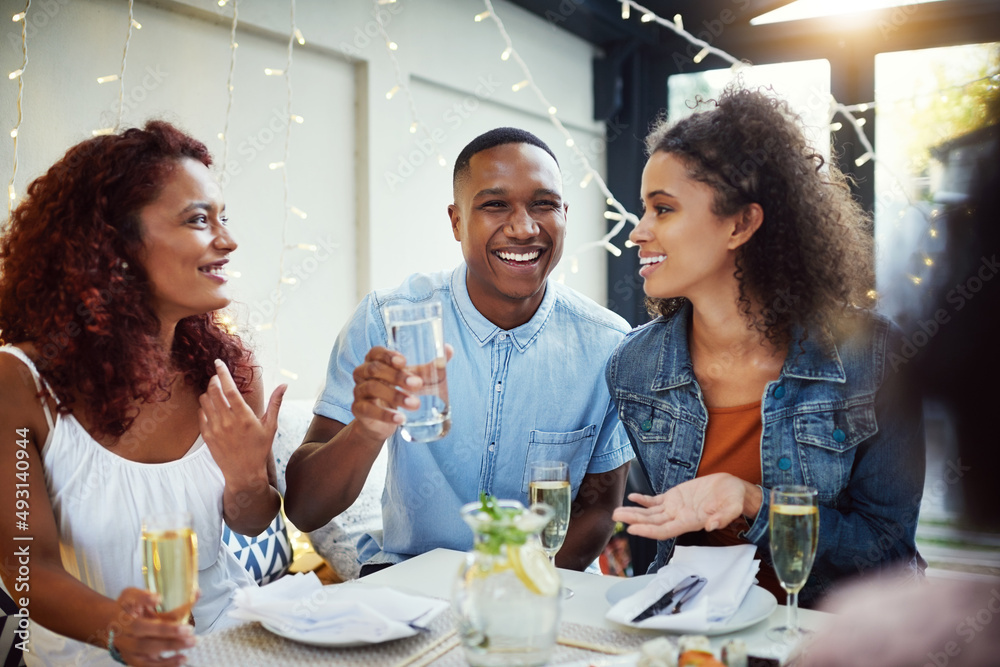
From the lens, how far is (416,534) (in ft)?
6.99

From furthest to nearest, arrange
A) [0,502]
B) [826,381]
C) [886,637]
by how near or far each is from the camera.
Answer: [826,381] → [0,502] → [886,637]

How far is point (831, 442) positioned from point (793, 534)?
23.5 inches

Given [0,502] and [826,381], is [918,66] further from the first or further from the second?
[0,502]

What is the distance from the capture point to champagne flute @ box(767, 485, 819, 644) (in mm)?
1236

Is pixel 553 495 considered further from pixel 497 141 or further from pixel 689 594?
pixel 497 141

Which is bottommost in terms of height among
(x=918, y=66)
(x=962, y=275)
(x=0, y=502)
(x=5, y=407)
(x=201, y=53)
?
(x=0, y=502)

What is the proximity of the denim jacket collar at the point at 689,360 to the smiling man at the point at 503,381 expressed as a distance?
0.86ft

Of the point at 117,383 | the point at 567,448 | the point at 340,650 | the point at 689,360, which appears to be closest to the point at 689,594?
the point at 340,650

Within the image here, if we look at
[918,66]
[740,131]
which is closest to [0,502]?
[740,131]

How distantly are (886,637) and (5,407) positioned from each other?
158 cm

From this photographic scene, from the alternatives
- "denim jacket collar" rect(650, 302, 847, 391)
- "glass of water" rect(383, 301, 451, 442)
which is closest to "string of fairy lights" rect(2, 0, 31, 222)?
"glass of water" rect(383, 301, 451, 442)

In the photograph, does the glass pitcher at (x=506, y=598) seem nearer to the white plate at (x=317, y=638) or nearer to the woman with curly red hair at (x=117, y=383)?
the white plate at (x=317, y=638)

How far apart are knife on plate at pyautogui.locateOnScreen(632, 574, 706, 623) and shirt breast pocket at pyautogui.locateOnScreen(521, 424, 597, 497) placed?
762 millimetres

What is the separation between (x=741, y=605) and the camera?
1309mm
